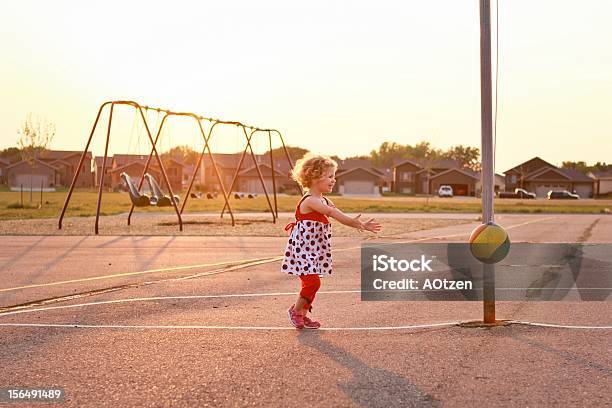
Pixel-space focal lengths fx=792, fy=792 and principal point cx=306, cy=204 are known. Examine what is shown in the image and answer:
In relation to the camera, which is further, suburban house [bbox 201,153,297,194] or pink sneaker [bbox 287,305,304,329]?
suburban house [bbox 201,153,297,194]

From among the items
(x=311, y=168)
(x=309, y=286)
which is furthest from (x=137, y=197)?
(x=309, y=286)

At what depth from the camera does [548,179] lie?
377 feet

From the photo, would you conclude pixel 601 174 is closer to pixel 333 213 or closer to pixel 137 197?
pixel 137 197

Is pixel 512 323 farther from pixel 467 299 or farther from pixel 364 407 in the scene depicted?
pixel 364 407

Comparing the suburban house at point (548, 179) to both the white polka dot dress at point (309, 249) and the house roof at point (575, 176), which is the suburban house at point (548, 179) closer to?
the house roof at point (575, 176)

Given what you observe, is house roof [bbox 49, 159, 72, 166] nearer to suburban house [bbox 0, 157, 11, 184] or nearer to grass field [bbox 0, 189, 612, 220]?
suburban house [bbox 0, 157, 11, 184]

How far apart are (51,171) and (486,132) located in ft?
359

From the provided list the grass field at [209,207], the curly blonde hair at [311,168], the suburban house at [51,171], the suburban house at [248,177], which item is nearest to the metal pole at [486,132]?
the curly blonde hair at [311,168]

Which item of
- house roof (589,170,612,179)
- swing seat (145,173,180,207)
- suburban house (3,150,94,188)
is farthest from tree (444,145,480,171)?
swing seat (145,173,180,207)

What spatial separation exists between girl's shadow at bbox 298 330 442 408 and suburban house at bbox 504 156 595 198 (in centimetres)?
11154

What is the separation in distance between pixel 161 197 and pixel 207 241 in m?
8.63

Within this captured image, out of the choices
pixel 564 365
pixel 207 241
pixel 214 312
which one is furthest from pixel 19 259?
pixel 564 365

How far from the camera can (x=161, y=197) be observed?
86.7ft

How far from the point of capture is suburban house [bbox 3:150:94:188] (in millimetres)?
108375
